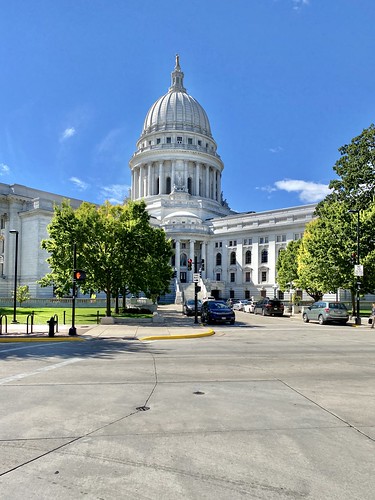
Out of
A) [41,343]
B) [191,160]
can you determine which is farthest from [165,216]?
[41,343]

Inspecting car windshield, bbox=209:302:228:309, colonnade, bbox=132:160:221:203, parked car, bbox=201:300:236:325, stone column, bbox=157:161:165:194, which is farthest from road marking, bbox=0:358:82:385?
stone column, bbox=157:161:165:194

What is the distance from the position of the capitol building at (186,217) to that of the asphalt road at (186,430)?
36.1 m

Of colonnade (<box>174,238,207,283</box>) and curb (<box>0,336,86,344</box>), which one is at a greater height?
colonnade (<box>174,238,207,283</box>)

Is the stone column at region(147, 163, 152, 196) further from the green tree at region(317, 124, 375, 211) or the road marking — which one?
the road marking

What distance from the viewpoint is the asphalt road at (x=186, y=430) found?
440 centimetres

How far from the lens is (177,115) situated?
10794 cm

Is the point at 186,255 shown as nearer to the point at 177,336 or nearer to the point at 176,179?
the point at 176,179

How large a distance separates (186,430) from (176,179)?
3934 inches

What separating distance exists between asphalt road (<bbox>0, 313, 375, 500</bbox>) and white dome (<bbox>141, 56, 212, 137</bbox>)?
4013 inches

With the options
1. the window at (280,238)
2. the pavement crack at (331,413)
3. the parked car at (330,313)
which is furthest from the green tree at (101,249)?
the window at (280,238)

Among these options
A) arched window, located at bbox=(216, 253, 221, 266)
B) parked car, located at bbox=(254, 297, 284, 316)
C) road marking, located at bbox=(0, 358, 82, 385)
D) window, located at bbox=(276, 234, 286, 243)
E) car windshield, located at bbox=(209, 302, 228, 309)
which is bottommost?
parked car, located at bbox=(254, 297, 284, 316)

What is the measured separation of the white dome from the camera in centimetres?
10781

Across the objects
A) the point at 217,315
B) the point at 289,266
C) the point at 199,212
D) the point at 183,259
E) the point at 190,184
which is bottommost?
the point at 217,315

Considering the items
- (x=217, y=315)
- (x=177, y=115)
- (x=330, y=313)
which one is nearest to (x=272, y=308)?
(x=330, y=313)
